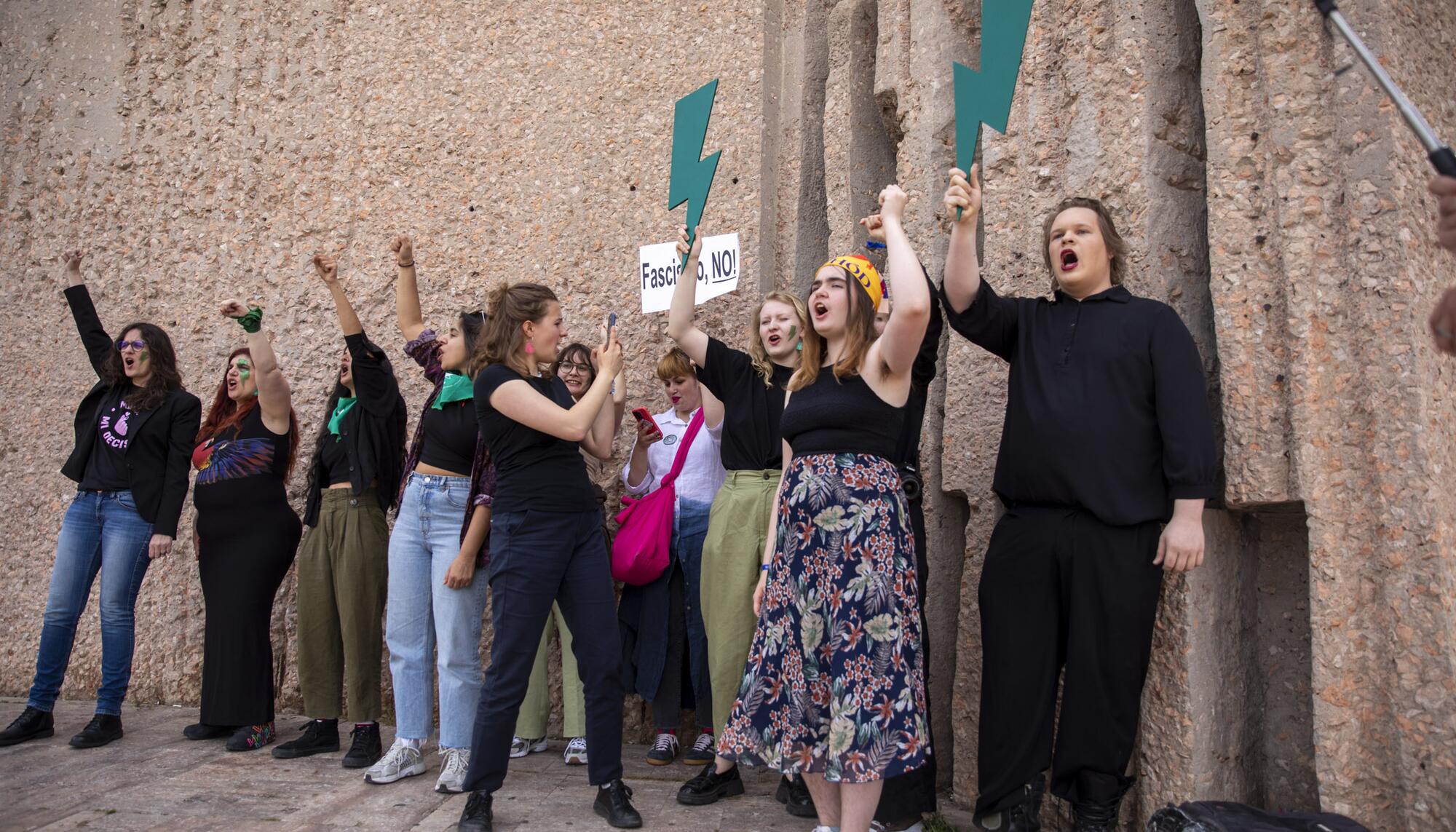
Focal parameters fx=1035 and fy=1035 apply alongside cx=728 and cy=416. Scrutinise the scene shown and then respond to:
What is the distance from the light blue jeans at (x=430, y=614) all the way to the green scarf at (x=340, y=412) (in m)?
0.58

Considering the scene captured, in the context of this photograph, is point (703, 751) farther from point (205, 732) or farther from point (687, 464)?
point (205, 732)

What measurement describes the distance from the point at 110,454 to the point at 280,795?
1734 millimetres

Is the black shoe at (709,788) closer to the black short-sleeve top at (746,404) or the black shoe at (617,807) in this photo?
the black shoe at (617,807)

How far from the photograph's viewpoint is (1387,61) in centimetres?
278

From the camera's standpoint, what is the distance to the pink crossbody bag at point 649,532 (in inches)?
154

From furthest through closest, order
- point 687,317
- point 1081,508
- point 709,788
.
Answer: point 687,317 → point 709,788 → point 1081,508

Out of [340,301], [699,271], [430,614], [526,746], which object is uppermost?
[699,271]

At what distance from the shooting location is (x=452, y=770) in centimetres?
343

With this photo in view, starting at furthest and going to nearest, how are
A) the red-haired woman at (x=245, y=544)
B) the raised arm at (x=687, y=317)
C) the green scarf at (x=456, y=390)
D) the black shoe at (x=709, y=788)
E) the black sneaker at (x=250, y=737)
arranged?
the red-haired woman at (x=245, y=544), the black sneaker at (x=250, y=737), the green scarf at (x=456, y=390), the raised arm at (x=687, y=317), the black shoe at (x=709, y=788)

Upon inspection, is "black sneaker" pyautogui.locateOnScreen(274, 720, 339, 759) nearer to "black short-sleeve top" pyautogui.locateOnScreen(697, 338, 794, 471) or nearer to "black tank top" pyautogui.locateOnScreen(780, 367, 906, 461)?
"black short-sleeve top" pyautogui.locateOnScreen(697, 338, 794, 471)

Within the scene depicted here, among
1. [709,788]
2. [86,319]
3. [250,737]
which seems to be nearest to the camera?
[709,788]

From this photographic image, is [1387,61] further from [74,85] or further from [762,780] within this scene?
[74,85]

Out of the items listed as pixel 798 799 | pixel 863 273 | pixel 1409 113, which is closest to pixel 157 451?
pixel 798 799

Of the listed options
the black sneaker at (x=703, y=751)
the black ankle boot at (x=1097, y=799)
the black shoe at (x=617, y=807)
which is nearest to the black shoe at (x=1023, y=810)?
the black ankle boot at (x=1097, y=799)
